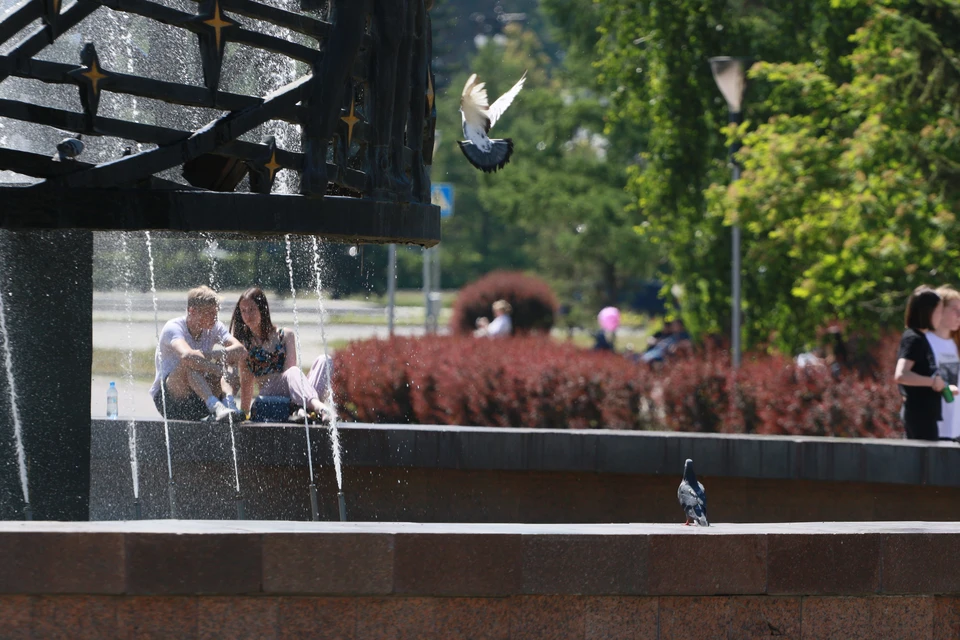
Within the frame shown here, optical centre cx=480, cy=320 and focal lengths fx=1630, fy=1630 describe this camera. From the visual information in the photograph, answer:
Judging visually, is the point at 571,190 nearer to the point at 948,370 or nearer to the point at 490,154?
the point at 948,370

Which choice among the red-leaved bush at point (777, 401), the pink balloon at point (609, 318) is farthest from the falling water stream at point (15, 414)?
the pink balloon at point (609, 318)

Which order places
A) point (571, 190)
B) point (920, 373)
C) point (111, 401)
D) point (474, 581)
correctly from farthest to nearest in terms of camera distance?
1. point (571, 190)
2. point (111, 401)
3. point (920, 373)
4. point (474, 581)

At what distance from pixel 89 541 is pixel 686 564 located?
5.93ft

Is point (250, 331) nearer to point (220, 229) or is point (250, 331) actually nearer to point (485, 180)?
point (220, 229)

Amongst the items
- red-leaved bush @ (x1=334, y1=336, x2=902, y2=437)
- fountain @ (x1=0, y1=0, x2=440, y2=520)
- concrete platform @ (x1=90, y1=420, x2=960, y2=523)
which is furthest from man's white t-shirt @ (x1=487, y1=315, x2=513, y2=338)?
fountain @ (x1=0, y1=0, x2=440, y2=520)

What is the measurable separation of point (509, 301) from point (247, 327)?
23.4 metres

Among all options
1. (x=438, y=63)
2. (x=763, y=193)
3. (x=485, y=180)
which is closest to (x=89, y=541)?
(x=763, y=193)

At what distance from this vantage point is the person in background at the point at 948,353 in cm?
931

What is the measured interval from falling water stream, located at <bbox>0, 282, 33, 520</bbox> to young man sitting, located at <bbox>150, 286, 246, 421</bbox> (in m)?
2.12

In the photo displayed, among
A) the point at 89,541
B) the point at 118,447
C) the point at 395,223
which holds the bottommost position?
the point at 118,447

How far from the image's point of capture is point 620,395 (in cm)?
1373

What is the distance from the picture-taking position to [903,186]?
47.3 feet

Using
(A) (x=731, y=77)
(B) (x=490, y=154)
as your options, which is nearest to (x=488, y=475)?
(B) (x=490, y=154)

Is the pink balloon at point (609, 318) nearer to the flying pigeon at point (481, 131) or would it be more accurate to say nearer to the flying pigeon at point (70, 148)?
the flying pigeon at point (481, 131)
